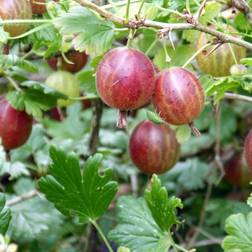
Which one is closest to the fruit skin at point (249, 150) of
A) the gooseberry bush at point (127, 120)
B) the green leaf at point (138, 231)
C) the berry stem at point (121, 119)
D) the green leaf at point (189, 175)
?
the gooseberry bush at point (127, 120)

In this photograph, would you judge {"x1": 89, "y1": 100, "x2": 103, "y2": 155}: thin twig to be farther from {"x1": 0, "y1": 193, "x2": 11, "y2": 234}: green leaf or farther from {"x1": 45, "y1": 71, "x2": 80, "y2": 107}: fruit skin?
{"x1": 0, "y1": 193, "x2": 11, "y2": 234}: green leaf

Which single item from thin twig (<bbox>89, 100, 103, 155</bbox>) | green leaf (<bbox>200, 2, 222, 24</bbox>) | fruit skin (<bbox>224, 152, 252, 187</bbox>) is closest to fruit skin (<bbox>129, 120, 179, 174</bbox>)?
thin twig (<bbox>89, 100, 103, 155</bbox>)

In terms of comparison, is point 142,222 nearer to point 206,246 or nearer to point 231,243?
point 231,243

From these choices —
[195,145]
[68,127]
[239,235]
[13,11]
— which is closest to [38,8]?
[13,11]

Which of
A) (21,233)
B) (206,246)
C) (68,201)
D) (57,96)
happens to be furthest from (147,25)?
(206,246)

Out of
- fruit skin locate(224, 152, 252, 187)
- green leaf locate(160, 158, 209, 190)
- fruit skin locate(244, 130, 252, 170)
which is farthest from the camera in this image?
green leaf locate(160, 158, 209, 190)

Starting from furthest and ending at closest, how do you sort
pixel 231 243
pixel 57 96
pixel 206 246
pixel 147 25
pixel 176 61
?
pixel 206 246 < pixel 57 96 < pixel 176 61 < pixel 231 243 < pixel 147 25
